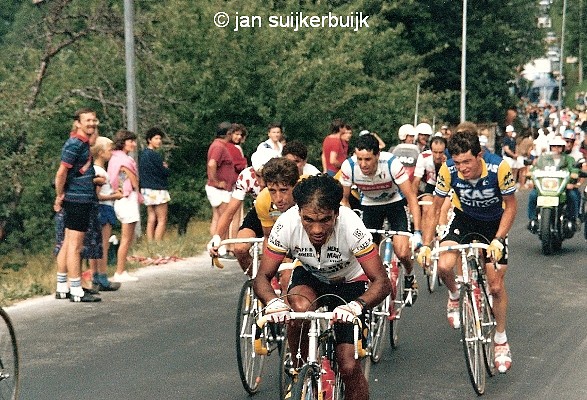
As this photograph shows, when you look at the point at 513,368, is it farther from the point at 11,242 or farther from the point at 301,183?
the point at 11,242

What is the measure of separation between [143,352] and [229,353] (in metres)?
0.70

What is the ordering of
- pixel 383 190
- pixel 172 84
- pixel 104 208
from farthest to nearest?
pixel 172 84 → pixel 104 208 → pixel 383 190

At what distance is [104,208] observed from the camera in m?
13.3

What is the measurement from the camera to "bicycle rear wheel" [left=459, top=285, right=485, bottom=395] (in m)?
8.17

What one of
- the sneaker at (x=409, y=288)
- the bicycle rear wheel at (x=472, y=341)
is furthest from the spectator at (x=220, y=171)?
the bicycle rear wheel at (x=472, y=341)

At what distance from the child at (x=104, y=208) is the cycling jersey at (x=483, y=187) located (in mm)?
4657

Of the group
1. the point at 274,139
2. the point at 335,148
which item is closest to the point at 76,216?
the point at 274,139

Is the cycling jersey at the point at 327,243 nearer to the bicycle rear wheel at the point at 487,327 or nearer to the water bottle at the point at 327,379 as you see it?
the water bottle at the point at 327,379

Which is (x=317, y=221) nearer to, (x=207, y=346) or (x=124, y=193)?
(x=207, y=346)

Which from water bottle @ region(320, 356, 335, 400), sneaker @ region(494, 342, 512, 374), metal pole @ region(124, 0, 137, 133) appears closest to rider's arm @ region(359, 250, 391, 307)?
water bottle @ region(320, 356, 335, 400)

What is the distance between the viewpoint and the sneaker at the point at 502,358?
28.7 ft

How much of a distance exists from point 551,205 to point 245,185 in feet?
26.8

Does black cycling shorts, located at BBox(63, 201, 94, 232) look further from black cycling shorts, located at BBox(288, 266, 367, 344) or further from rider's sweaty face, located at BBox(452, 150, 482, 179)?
black cycling shorts, located at BBox(288, 266, 367, 344)

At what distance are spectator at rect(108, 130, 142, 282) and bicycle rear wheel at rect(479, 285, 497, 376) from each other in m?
5.88
